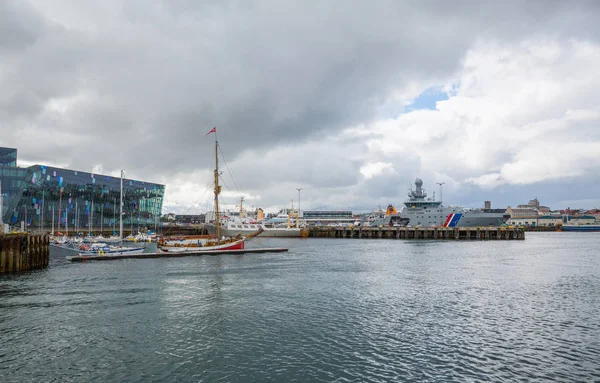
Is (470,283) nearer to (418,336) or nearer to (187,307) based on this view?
(418,336)

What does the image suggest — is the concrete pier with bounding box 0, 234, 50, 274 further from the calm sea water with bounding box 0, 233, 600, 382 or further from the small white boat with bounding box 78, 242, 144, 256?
the small white boat with bounding box 78, 242, 144, 256

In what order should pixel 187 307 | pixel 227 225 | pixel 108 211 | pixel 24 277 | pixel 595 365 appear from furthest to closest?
pixel 108 211, pixel 227 225, pixel 24 277, pixel 187 307, pixel 595 365

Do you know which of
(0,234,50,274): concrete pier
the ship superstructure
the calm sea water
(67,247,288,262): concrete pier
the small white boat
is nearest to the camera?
the calm sea water

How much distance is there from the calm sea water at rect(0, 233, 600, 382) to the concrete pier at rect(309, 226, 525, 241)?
68386 millimetres

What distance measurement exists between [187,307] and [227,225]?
311 feet

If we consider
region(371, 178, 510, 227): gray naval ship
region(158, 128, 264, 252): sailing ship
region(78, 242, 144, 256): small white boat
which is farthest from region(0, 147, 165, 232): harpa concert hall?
region(371, 178, 510, 227): gray naval ship

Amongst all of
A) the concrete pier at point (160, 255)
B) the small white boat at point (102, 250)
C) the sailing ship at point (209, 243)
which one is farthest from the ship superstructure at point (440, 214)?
the small white boat at point (102, 250)

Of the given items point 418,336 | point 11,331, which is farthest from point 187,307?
point 418,336

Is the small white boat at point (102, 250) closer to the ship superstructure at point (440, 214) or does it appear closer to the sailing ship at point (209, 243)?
the sailing ship at point (209, 243)

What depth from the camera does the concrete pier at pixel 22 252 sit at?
128ft

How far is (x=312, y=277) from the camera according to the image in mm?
37656

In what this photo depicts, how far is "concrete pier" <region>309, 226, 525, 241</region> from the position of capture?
102m

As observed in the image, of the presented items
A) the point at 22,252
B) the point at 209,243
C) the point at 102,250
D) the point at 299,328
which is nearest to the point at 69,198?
the point at 102,250

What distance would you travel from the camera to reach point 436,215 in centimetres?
12300
